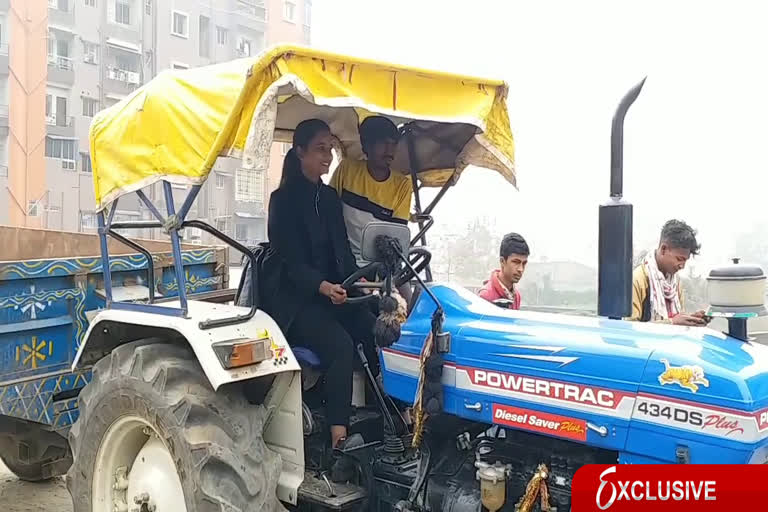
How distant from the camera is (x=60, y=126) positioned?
76.8 ft

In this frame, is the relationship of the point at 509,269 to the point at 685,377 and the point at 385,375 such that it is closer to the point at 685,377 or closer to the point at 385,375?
the point at 385,375

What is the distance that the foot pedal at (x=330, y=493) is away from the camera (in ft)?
11.0

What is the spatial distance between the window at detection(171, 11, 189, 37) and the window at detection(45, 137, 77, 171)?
4801mm

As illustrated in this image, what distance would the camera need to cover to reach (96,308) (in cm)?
464

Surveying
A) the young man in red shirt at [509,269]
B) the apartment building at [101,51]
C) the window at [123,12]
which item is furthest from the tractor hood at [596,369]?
the window at [123,12]

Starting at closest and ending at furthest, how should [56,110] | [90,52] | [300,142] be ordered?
1. [300,142]
2. [56,110]
3. [90,52]

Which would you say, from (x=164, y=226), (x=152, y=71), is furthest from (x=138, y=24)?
(x=164, y=226)

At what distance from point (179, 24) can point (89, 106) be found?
3891 mm

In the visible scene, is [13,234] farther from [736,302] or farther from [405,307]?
[736,302]

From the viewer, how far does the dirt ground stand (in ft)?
16.3

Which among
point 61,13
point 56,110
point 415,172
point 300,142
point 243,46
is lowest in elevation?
point 415,172

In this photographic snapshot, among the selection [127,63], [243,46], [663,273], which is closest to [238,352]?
[663,273]

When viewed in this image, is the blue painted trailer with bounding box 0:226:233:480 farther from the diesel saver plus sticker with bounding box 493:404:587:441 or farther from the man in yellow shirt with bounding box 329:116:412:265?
the diesel saver plus sticker with bounding box 493:404:587:441

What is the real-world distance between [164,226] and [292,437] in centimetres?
110
